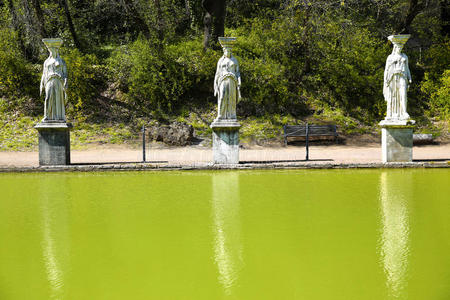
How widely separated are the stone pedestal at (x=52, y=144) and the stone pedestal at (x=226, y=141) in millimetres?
3797

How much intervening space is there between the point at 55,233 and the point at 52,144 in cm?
643

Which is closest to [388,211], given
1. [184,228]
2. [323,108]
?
[184,228]

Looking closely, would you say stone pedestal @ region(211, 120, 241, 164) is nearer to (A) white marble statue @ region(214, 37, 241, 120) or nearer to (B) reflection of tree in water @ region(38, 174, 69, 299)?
(A) white marble statue @ region(214, 37, 241, 120)

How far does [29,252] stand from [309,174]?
6.71 metres

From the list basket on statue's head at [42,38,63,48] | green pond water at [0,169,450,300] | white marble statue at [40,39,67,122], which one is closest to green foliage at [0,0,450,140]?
white marble statue at [40,39,67,122]

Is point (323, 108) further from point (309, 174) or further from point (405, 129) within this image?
A: point (309, 174)

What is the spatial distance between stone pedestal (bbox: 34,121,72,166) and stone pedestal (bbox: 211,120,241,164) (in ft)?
12.5

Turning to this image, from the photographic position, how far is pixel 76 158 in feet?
45.1

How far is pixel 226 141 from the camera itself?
11438 millimetres

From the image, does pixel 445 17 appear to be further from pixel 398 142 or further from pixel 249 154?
pixel 398 142

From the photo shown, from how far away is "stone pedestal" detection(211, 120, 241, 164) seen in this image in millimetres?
11406

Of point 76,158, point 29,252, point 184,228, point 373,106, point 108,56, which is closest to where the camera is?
point 29,252

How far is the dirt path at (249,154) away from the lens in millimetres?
13320

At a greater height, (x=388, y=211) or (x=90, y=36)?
(x=90, y=36)
